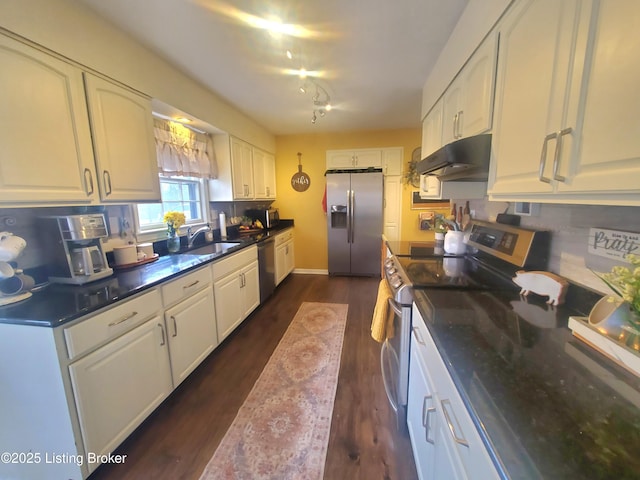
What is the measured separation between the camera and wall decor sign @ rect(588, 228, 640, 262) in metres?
0.84

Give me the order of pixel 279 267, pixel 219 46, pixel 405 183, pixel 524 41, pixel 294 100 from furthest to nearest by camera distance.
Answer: pixel 405 183
pixel 279 267
pixel 294 100
pixel 219 46
pixel 524 41

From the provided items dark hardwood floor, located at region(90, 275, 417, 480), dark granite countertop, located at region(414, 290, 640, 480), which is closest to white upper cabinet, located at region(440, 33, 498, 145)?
dark granite countertop, located at region(414, 290, 640, 480)

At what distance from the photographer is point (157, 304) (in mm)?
1532

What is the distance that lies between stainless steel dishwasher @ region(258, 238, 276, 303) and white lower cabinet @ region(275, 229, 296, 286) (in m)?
0.19

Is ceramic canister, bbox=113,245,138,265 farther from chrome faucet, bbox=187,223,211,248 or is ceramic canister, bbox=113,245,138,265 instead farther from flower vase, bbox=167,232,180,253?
chrome faucet, bbox=187,223,211,248

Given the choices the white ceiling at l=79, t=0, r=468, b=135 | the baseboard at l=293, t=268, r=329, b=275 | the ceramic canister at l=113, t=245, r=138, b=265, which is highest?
the white ceiling at l=79, t=0, r=468, b=135

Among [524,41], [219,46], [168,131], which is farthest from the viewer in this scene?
[168,131]

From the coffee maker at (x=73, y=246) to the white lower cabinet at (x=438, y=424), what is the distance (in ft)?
5.93

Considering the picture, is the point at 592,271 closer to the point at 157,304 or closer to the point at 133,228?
the point at 157,304

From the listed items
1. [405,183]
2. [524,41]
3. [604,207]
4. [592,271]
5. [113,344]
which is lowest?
[113,344]

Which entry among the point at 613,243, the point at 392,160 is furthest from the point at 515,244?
the point at 392,160

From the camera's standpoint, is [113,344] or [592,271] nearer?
[592,271]

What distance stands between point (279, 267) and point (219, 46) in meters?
2.68

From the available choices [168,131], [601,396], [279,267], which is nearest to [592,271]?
[601,396]
